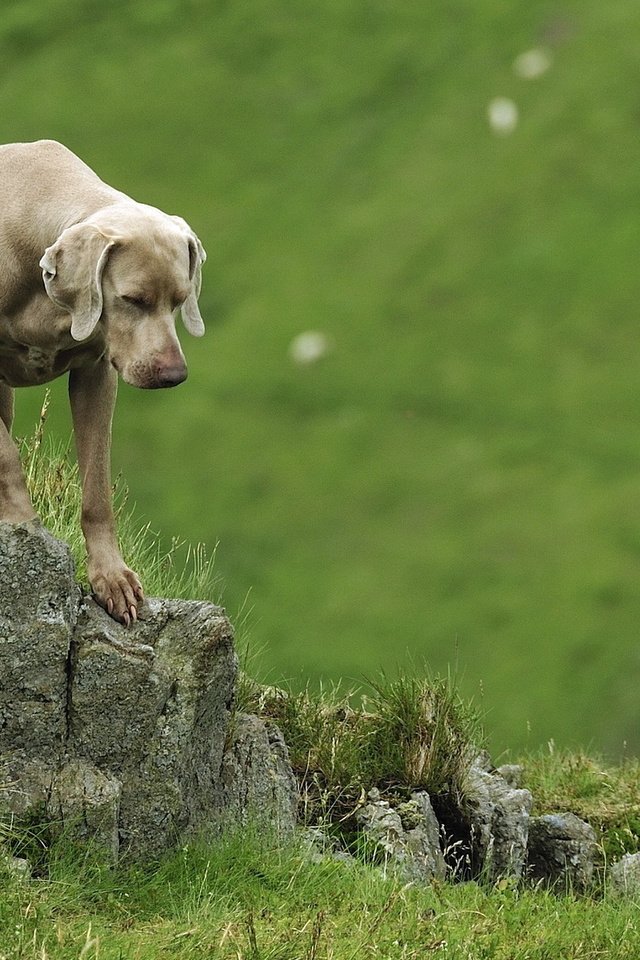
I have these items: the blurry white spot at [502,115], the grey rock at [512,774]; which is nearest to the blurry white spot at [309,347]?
the blurry white spot at [502,115]

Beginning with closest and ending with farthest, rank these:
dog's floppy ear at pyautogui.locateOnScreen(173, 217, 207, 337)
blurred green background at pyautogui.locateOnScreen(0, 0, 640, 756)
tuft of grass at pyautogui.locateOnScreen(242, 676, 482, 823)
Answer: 1. dog's floppy ear at pyautogui.locateOnScreen(173, 217, 207, 337)
2. tuft of grass at pyautogui.locateOnScreen(242, 676, 482, 823)
3. blurred green background at pyautogui.locateOnScreen(0, 0, 640, 756)

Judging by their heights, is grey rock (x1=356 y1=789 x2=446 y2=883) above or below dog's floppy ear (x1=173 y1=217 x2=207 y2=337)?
below

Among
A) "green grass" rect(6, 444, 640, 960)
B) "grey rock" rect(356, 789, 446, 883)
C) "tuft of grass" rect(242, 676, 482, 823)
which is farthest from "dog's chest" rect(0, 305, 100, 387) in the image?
"grey rock" rect(356, 789, 446, 883)

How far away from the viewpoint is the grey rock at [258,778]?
689cm

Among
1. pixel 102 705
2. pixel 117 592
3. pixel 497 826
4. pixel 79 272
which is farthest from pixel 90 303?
pixel 497 826

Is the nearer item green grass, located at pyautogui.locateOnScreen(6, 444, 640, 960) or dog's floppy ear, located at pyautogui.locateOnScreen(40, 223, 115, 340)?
green grass, located at pyautogui.locateOnScreen(6, 444, 640, 960)

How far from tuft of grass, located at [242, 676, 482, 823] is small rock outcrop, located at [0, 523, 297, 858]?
42.1 inches

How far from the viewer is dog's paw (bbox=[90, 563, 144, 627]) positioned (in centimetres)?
632

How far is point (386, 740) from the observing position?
25.8 ft

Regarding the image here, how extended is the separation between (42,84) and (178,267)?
45.2 feet

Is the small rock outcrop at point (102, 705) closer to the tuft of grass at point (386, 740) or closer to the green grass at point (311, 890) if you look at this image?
the green grass at point (311, 890)

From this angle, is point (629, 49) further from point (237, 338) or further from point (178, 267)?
point (178, 267)

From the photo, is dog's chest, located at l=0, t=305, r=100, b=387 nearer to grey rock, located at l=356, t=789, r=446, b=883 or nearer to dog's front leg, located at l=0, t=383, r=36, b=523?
dog's front leg, located at l=0, t=383, r=36, b=523

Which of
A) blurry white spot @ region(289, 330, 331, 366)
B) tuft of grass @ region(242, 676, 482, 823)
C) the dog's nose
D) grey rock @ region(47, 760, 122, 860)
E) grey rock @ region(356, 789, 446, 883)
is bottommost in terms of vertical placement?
grey rock @ region(47, 760, 122, 860)
